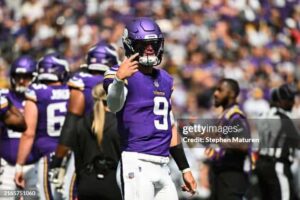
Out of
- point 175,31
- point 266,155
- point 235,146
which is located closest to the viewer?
point 235,146

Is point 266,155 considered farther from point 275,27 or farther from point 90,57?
point 275,27

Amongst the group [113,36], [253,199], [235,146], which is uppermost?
[113,36]

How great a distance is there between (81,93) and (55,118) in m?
0.44

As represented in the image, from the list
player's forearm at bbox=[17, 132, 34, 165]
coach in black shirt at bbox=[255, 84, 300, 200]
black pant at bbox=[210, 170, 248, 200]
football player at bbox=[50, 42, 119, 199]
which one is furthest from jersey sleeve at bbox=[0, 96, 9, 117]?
coach in black shirt at bbox=[255, 84, 300, 200]

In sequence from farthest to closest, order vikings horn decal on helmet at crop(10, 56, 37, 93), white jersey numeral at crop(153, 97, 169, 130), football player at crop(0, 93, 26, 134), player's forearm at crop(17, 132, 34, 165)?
1. vikings horn decal on helmet at crop(10, 56, 37, 93)
2. player's forearm at crop(17, 132, 34, 165)
3. football player at crop(0, 93, 26, 134)
4. white jersey numeral at crop(153, 97, 169, 130)

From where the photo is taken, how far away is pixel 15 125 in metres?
6.92

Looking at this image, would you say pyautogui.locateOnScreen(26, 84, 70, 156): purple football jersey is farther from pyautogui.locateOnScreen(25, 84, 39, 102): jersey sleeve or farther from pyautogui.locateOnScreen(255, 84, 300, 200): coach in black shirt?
pyautogui.locateOnScreen(255, 84, 300, 200): coach in black shirt

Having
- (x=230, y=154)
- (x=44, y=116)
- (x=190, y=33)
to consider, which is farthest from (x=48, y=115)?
(x=190, y=33)

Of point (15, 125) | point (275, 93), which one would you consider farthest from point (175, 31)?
point (15, 125)

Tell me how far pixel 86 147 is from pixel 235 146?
155cm

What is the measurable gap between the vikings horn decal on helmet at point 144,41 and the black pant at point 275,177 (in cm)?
339

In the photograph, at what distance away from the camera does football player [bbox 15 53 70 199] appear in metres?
8.66

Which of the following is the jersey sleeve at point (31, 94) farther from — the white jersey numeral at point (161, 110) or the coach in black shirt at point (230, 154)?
the white jersey numeral at point (161, 110)

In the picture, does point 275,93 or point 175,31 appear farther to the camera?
point 175,31
